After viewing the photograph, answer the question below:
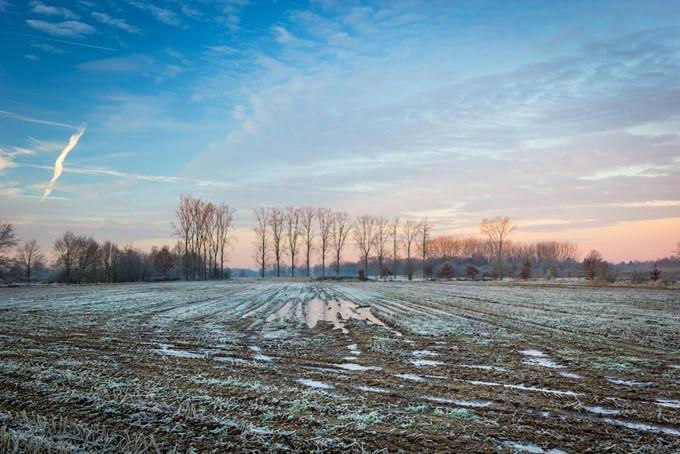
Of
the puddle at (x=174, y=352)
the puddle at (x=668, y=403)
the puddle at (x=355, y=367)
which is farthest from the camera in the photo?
the puddle at (x=174, y=352)

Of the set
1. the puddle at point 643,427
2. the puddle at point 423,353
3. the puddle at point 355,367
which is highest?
the puddle at point 643,427

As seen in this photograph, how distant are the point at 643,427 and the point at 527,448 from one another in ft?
6.70

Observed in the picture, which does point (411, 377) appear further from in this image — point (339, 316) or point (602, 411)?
point (339, 316)

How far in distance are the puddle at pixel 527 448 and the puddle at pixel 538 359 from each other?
493 centimetres

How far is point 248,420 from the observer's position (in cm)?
623

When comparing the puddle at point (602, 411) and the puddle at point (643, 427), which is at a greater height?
the puddle at point (643, 427)

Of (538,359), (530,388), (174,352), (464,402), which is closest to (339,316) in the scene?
(174,352)

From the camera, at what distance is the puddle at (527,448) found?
519cm

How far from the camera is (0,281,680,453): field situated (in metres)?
5.57

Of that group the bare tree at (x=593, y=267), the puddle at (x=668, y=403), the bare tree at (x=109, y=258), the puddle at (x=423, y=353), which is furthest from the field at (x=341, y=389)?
the bare tree at (x=109, y=258)

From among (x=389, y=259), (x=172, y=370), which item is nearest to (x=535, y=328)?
(x=172, y=370)

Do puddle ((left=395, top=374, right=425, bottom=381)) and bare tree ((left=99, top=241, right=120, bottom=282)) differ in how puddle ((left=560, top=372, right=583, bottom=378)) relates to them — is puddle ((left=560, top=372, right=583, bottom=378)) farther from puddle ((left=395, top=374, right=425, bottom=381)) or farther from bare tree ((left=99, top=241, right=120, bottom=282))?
bare tree ((left=99, top=241, right=120, bottom=282))

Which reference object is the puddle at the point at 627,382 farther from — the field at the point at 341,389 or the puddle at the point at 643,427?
the puddle at the point at 643,427

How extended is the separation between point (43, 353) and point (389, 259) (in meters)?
96.5
